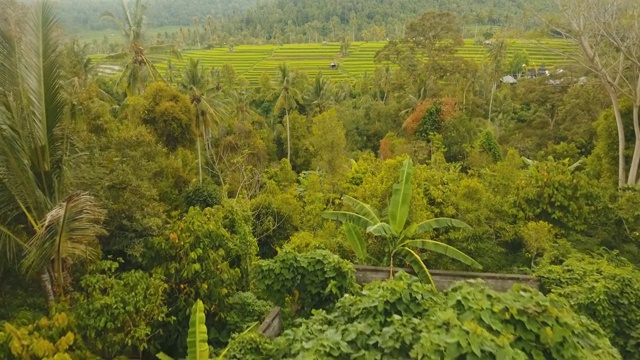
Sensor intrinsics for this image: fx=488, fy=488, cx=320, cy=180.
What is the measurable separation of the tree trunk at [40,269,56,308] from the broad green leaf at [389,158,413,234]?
545cm

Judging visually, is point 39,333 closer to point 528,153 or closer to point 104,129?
point 104,129

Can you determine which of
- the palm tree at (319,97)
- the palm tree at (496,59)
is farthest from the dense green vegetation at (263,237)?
the palm tree at (496,59)

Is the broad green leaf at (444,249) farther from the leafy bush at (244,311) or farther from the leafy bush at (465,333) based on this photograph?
the leafy bush at (465,333)

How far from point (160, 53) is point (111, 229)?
1277 cm

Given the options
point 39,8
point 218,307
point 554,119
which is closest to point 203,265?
point 218,307

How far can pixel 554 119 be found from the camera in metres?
25.5

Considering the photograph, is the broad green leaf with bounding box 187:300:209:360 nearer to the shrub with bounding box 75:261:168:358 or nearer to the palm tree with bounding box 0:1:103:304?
the shrub with bounding box 75:261:168:358

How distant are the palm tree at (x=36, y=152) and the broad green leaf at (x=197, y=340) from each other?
6.36 ft

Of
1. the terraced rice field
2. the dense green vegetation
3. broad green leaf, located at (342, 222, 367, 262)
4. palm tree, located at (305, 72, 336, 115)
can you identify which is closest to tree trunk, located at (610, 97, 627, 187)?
the dense green vegetation

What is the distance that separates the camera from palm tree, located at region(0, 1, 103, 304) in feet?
18.8

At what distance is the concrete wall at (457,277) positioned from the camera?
26.5ft

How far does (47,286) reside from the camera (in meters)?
6.39

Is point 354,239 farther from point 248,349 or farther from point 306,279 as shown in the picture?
point 248,349

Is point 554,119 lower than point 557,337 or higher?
lower
